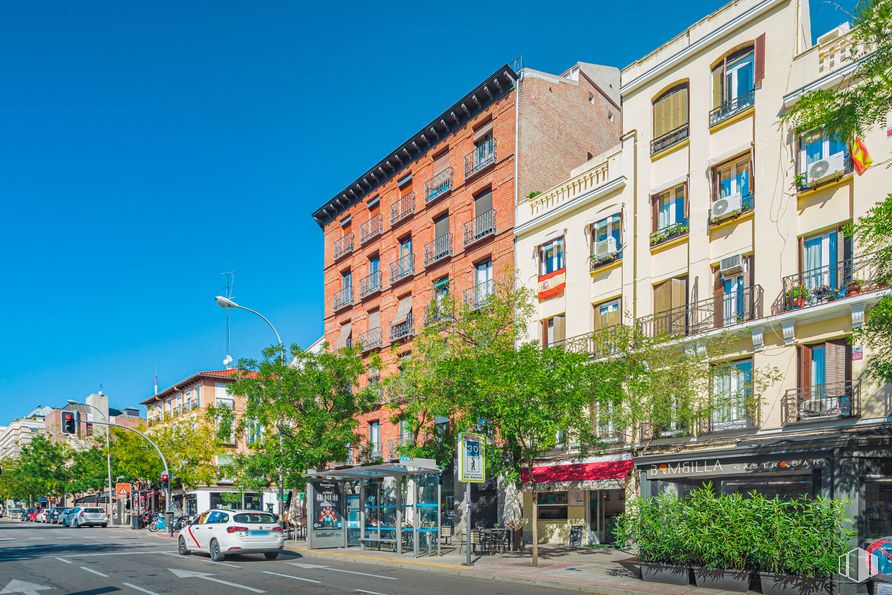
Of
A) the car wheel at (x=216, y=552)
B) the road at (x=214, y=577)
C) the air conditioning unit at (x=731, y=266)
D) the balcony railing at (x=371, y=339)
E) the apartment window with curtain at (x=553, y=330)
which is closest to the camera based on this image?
the road at (x=214, y=577)

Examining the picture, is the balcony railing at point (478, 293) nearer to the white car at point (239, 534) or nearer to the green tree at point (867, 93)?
the white car at point (239, 534)

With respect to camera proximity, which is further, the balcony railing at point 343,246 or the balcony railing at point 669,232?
the balcony railing at point 343,246

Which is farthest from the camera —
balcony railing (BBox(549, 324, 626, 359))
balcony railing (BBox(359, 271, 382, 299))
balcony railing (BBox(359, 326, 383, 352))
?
balcony railing (BBox(359, 271, 382, 299))

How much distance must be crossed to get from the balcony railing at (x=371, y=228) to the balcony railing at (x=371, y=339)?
4944mm

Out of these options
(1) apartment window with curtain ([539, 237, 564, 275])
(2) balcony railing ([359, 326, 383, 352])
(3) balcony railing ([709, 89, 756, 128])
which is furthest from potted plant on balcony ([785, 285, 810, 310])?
(2) balcony railing ([359, 326, 383, 352])

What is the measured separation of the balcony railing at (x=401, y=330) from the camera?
1465 inches

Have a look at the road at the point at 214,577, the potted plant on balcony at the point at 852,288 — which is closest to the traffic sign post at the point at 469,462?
the road at the point at 214,577

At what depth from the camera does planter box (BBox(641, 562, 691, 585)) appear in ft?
A: 51.4

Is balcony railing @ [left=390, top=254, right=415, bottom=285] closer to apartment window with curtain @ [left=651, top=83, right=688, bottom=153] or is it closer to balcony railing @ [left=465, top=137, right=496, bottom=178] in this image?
balcony railing @ [left=465, top=137, right=496, bottom=178]

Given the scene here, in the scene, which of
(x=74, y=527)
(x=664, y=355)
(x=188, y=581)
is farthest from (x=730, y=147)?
(x=74, y=527)

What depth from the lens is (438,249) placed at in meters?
36.2

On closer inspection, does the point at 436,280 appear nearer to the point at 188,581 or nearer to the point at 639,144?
the point at 639,144

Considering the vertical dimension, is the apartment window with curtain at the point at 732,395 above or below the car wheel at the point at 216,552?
above

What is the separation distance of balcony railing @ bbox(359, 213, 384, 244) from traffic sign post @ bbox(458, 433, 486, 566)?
2155cm
